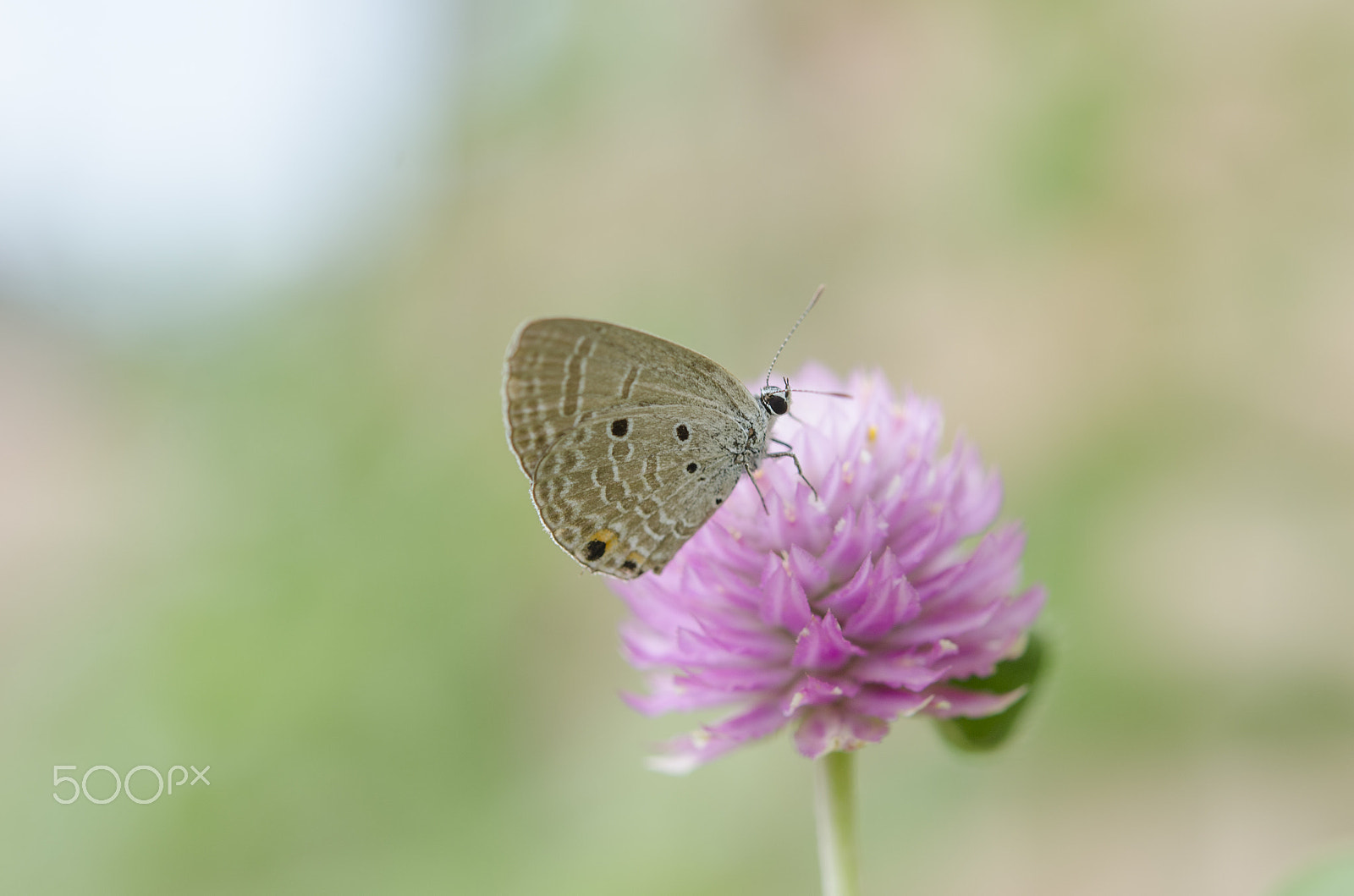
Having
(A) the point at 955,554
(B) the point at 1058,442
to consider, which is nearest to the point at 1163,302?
(B) the point at 1058,442

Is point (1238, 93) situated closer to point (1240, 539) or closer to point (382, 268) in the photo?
point (1240, 539)

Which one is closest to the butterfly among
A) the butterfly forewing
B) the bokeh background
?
the butterfly forewing

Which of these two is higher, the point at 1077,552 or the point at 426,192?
the point at 426,192

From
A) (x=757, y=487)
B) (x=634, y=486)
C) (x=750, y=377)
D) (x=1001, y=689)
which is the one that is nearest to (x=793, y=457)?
(x=757, y=487)

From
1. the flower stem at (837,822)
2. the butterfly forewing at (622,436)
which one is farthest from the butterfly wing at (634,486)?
the flower stem at (837,822)

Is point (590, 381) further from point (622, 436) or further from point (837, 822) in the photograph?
point (837, 822)

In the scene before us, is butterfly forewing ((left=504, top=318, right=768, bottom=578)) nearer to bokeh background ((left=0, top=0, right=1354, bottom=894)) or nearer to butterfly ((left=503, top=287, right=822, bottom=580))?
butterfly ((left=503, top=287, right=822, bottom=580))

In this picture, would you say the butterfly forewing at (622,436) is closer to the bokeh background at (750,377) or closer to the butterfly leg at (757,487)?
the butterfly leg at (757,487)
